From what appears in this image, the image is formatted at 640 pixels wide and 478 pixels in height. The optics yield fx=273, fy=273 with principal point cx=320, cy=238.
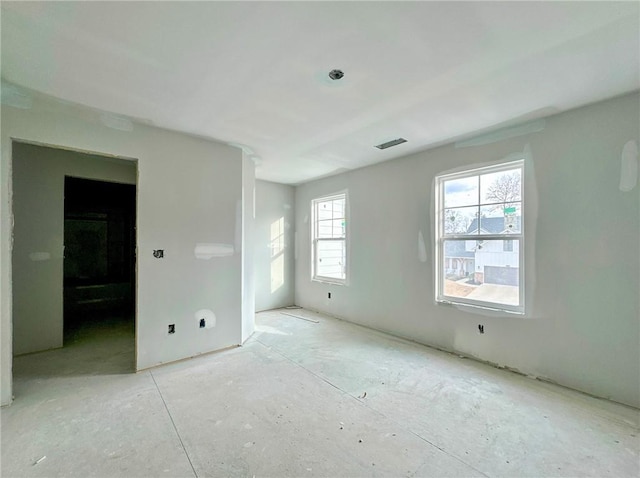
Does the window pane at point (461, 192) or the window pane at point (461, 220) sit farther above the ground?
the window pane at point (461, 192)

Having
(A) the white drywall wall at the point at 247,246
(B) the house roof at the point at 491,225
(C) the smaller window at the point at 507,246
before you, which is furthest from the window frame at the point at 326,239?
(C) the smaller window at the point at 507,246

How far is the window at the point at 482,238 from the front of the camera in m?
2.87

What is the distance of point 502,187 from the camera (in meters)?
2.99

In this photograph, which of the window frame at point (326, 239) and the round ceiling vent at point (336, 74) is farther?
the window frame at point (326, 239)

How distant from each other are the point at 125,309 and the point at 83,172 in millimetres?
3051

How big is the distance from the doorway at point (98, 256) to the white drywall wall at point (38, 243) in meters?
0.87

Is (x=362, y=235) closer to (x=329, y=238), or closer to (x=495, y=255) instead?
(x=329, y=238)

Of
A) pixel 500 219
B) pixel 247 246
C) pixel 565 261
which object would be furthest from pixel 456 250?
pixel 247 246

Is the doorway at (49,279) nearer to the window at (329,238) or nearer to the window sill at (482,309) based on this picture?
the window at (329,238)

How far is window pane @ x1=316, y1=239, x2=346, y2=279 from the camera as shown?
16.1 feet

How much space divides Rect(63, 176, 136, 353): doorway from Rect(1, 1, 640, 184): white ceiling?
326 cm

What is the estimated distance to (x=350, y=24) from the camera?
150 cm

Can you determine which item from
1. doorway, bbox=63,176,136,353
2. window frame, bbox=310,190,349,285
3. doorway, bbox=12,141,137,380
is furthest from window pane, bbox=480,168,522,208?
doorway, bbox=63,176,136,353

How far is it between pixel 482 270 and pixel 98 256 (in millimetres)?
7476
